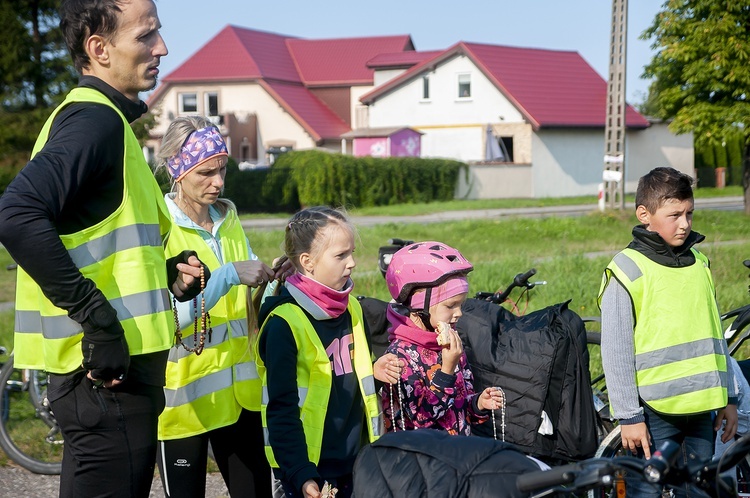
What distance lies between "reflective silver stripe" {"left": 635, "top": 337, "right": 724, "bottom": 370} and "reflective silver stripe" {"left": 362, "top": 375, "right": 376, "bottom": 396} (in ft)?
4.03

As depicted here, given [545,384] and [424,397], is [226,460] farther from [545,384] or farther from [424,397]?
[545,384]

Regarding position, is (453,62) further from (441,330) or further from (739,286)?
(441,330)

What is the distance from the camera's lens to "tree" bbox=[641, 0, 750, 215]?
22.8 meters

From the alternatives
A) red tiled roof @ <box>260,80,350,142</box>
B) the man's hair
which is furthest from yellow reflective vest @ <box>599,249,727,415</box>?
red tiled roof @ <box>260,80,350,142</box>

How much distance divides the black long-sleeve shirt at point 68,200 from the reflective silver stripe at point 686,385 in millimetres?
2170

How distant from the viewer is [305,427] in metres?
3.34

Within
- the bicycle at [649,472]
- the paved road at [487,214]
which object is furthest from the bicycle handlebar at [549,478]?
the paved road at [487,214]

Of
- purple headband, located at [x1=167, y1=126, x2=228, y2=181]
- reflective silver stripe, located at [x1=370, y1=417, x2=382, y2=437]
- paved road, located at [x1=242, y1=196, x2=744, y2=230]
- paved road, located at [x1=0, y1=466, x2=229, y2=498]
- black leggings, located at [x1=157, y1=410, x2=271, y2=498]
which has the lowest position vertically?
paved road, located at [x1=0, y1=466, x2=229, y2=498]

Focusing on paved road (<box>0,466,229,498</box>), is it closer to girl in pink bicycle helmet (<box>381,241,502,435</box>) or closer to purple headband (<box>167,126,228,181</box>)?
girl in pink bicycle helmet (<box>381,241,502,435</box>)

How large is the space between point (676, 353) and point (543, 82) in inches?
1673

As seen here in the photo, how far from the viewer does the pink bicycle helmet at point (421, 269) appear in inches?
151

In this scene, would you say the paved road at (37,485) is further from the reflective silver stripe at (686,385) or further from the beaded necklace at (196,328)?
the reflective silver stripe at (686,385)

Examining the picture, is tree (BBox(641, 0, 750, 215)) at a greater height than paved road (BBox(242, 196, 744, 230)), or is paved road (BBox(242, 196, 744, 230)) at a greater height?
tree (BBox(641, 0, 750, 215))

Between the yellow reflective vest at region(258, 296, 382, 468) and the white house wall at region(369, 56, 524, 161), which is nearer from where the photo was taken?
the yellow reflective vest at region(258, 296, 382, 468)
